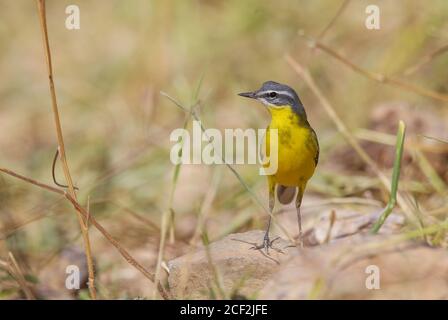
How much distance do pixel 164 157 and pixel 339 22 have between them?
186cm

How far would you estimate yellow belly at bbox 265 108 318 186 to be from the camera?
9.04ft

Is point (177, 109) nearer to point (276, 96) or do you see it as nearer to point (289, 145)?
point (276, 96)

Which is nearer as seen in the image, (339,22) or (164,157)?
(164,157)

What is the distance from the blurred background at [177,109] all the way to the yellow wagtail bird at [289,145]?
2.26 ft

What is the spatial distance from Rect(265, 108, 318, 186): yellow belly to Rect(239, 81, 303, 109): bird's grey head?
3cm

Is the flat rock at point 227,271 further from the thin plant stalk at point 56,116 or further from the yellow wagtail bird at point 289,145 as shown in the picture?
the thin plant stalk at point 56,116

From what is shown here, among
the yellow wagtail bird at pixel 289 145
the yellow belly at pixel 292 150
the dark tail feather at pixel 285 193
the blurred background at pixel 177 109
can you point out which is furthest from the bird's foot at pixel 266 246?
the blurred background at pixel 177 109

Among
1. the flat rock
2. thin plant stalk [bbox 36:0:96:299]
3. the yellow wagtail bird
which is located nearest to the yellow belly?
the yellow wagtail bird

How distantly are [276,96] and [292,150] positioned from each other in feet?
0.94

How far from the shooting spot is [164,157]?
16.0ft

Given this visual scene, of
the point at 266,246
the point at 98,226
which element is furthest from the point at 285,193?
the point at 98,226

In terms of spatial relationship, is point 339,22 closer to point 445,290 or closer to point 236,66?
point 236,66

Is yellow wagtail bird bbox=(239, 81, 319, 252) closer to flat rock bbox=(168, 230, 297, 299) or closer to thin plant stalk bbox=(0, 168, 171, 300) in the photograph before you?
flat rock bbox=(168, 230, 297, 299)

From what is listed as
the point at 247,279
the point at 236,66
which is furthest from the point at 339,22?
the point at 247,279
